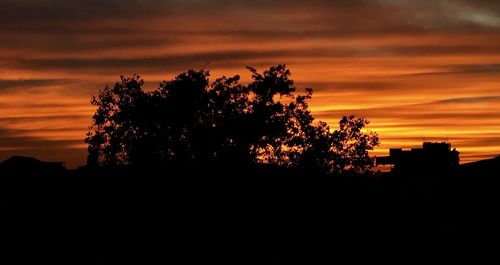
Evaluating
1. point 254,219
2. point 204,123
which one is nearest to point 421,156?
point 204,123

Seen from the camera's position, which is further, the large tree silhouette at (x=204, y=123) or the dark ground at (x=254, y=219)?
the large tree silhouette at (x=204, y=123)

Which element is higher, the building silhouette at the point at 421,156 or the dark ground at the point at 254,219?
the building silhouette at the point at 421,156

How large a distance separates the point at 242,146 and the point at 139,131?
Answer: 7.14 meters

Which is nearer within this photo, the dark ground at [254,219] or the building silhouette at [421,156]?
the dark ground at [254,219]

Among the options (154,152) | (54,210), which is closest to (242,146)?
(154,152)

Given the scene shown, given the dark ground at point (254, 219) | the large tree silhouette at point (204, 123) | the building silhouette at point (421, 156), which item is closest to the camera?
the dark ground at point (254, 219)

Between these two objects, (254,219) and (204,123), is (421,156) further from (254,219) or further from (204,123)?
(254,219)

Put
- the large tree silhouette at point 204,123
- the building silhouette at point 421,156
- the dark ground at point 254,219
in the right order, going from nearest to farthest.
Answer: the dark ground at point 254,219, the large tree silhouette at point 204,123, the building silhouette at point 421,156

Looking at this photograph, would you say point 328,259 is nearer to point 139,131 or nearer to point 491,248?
point 491,248

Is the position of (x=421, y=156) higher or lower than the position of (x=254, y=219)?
higher

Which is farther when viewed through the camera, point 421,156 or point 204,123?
point 421,156

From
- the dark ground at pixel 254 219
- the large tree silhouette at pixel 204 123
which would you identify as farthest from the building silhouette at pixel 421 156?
the dark ground at pixel 254 219

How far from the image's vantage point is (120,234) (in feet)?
94.5

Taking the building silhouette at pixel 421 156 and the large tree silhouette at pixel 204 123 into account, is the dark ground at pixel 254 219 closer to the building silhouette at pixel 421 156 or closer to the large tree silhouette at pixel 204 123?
the large tree silhouette at pixel 204 123
